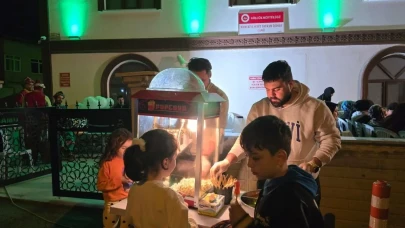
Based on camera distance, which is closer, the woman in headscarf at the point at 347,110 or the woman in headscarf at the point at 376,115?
the woman in headscarf at the point at 376,115

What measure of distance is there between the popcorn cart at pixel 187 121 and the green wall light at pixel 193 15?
287 inches

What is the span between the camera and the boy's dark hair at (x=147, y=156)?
6.92ft

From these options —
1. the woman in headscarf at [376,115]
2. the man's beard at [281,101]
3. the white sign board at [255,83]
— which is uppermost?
the white sign board at [255,83]

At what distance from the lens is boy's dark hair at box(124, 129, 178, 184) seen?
2110 millimetres

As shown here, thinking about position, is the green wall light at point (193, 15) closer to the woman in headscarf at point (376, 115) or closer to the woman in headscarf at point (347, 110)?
the woman in headscarf at point (347, 110)

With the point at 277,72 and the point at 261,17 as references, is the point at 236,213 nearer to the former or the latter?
the point at 277,72

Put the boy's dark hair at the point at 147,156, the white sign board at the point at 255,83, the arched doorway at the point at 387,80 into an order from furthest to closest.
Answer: the white sign board at the point at 255,83 → the arched doorway at the point at 387,80 → the boy's dark hair at the point at 147,156

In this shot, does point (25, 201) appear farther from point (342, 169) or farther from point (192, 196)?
point (342, 169)

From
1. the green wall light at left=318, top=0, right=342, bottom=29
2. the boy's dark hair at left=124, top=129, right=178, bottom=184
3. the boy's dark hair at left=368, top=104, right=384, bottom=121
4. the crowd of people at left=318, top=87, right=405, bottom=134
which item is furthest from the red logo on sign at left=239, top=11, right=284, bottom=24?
the boy's dark hair at left=124, top=129, right=178, bottom=184

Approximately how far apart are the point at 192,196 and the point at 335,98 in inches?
310

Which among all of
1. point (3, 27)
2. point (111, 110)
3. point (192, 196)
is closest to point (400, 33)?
point (111, 110)

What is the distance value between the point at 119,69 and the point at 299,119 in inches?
345

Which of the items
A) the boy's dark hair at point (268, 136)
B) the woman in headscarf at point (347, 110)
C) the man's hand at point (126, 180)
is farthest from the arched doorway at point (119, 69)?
the boy's dark hair at point (268, 136)

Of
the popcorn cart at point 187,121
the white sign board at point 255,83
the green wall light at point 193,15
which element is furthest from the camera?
the green wall light at point 193,15
